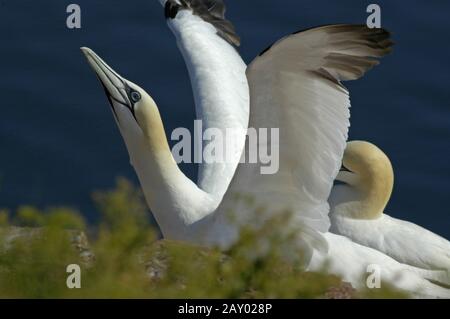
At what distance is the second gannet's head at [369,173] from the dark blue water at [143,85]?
1.49 meters

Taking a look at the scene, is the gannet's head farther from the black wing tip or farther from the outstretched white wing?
the black wing tip

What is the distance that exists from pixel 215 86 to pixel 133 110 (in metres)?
1.28

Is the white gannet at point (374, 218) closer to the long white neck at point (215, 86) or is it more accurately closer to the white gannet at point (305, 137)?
the white gannet at point (305, 137)

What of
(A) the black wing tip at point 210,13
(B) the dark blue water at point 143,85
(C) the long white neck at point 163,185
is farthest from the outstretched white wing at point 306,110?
(B) the dark blue water at point 143,85

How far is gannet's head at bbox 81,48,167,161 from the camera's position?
9.20m

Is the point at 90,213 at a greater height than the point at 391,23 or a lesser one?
lesser

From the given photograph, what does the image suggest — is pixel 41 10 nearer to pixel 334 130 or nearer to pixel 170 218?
pixel 170 218

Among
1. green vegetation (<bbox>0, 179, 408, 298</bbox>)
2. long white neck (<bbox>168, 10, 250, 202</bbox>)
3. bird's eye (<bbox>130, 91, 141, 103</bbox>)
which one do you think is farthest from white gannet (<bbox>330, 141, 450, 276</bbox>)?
green vegetation (<bbox>0, 179, 408, 298</bbox>)

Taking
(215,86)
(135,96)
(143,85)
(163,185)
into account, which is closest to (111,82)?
(135,96)

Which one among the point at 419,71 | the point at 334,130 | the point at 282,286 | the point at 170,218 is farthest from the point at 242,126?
the point at 282,286

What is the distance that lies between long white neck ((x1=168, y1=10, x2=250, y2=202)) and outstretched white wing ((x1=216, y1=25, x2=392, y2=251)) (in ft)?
3.41

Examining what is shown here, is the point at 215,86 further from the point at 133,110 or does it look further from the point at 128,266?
the point at 128,266

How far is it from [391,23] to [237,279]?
720cm
